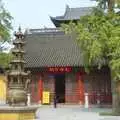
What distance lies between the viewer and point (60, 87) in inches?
1475

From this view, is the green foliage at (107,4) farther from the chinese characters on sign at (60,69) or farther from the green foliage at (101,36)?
the chinese characters on sign at (60,69)

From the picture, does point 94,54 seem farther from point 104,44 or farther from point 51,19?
point 51,19

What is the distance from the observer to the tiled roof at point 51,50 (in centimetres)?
3319

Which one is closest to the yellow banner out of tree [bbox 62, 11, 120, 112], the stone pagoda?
tree [bbox 62, 11, 120, 112]

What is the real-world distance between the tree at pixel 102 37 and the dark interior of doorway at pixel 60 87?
35.6 ft

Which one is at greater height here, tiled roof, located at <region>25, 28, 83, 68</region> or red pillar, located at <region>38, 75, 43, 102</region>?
tiled roof, located at <region>25, 28, 83, 68</region>

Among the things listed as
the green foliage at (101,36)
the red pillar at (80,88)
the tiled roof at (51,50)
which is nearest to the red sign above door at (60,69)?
Answer: the tiled roof at (51,50)

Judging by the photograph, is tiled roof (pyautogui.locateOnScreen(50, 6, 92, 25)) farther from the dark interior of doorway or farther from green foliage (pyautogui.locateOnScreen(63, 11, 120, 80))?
green foliage (pyautogui.locateOnScreen(63, 11, 120, 80))

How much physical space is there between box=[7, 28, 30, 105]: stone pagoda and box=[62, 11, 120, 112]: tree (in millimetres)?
4422

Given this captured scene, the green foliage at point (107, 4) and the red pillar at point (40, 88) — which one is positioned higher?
the green foliage at point (107, 4)

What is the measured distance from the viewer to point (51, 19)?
1563 inches

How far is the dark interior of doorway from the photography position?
35.3m

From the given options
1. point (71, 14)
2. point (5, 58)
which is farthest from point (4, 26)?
point (71, 14)

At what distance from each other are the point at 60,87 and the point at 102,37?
1555 centimetres
